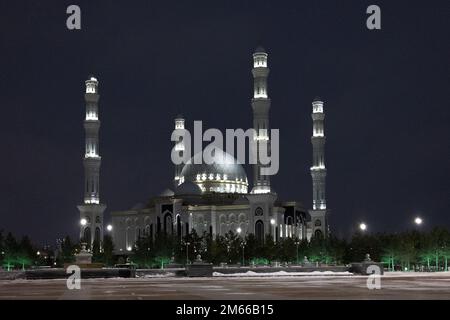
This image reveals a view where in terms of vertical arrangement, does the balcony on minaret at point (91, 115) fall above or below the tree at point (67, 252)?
above

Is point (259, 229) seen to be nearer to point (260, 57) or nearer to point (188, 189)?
point (188, 189)

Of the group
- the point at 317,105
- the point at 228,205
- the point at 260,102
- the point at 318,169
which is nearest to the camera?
the point at 260,102

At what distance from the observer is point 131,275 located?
47688 millimetres

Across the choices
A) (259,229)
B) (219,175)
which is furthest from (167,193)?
(259,229)

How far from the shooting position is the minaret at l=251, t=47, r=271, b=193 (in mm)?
94875

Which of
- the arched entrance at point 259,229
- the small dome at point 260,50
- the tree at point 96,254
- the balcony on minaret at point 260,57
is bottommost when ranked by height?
the tree at point 96,254

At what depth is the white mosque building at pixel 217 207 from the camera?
97438 mm

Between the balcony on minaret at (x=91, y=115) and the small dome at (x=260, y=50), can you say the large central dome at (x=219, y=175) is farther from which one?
the small dome at (x=260, y=50)

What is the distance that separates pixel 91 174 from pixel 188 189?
16.3 meters

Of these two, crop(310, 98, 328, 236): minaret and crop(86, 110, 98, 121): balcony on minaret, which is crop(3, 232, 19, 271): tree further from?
crop(310, 98, 328, 236): minaret

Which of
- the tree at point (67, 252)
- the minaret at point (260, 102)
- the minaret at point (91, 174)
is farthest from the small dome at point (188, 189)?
the tree at point (67, 252)

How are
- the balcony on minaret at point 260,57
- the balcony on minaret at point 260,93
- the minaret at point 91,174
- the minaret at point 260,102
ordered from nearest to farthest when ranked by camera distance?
the minaret at point 260,102 → the balcony on minaret at point 260,93 → the balcony on minaret at point 260,57 → the minaret at point 91,174

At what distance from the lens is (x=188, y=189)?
375 ft

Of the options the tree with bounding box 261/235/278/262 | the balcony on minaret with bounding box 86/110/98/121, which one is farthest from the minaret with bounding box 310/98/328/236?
the balcony on minaret with bounding box 86/110/98/121
